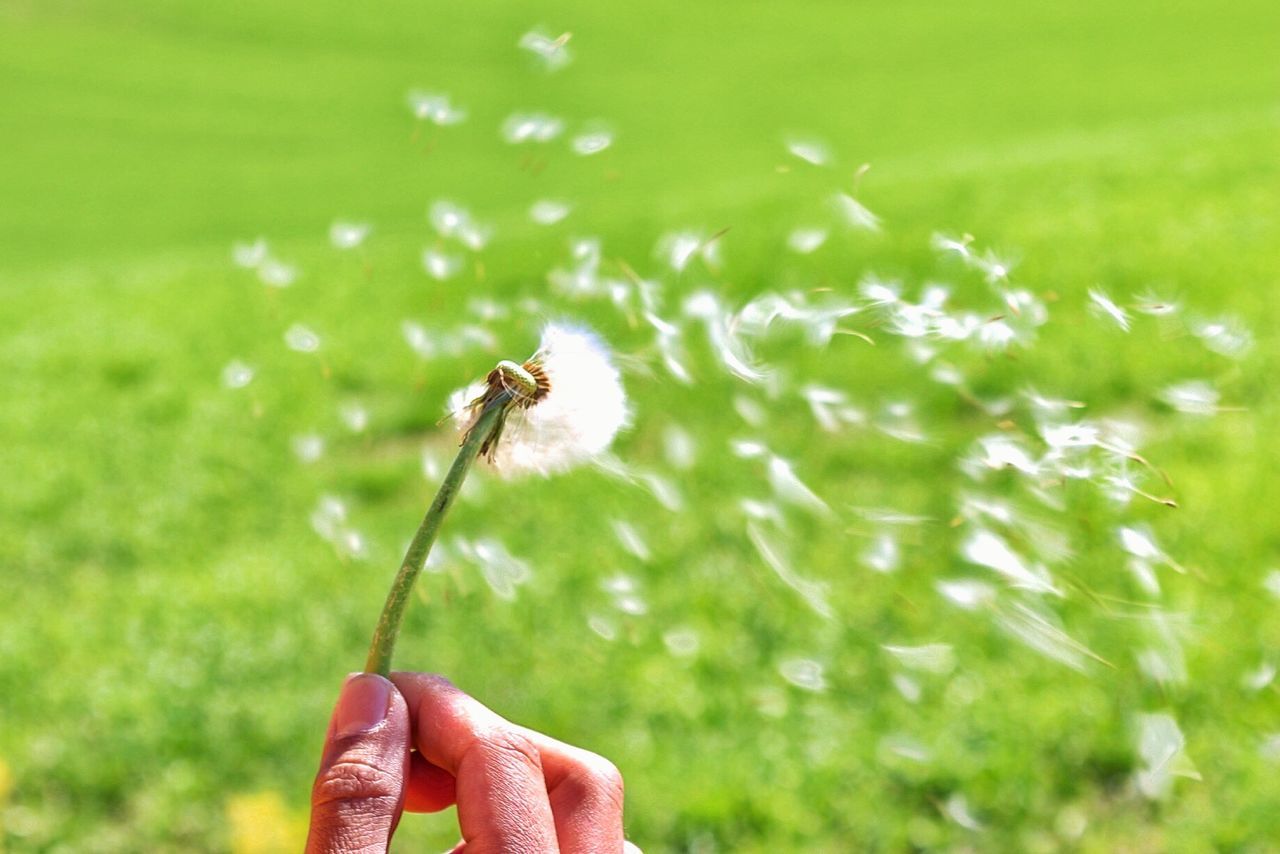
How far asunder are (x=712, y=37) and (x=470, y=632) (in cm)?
860

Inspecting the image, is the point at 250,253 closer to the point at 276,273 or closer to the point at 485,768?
the point at 276,273

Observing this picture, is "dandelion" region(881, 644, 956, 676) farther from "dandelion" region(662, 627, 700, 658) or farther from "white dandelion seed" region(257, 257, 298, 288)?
"white dandelion seed" region(257, 257, 298, 288)

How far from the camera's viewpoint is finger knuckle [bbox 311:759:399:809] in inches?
51.4

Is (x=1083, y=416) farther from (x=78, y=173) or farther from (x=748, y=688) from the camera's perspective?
(x=78, y=173)

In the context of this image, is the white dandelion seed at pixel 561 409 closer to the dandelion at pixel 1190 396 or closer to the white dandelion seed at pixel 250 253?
the dandelion at pixel 1190 396

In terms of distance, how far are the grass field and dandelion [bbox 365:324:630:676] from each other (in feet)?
0.86

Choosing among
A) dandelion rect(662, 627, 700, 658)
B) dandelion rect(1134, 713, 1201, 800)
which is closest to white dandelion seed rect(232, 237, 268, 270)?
dandelion rect(662, 627, 700, 658)

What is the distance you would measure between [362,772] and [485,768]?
0.39ft

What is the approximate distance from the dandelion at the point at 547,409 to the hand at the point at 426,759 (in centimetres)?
7

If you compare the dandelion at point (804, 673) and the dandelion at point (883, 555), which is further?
the dandelion at point (883, 555)

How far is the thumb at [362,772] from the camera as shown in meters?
1.30

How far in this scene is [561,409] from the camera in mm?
1331

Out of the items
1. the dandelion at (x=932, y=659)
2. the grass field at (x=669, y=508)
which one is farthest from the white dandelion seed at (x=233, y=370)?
the dandelion at (x=932, y=659)

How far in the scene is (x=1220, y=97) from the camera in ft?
30.6
